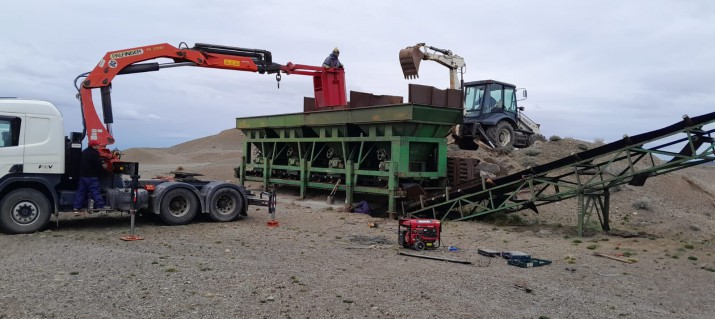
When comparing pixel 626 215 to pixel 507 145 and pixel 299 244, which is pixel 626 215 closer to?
pixel 507 145

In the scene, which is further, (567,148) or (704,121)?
(567,148)

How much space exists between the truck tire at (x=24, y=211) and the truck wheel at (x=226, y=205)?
3059 millimetres

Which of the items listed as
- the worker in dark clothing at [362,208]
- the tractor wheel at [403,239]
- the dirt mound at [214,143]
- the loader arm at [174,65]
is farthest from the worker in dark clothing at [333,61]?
the dirt mound at [214,143]

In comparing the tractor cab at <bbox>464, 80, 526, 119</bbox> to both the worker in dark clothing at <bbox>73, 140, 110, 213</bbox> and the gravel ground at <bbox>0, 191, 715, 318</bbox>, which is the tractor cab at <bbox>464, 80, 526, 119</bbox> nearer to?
the gravel ground at <bbox>0, 191, 715, 318</bbox>

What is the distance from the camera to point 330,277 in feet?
22.0

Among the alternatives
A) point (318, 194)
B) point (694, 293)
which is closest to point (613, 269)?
point (694, 293)

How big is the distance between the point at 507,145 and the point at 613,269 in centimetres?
1221

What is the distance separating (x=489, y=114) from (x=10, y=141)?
14464 millimetres

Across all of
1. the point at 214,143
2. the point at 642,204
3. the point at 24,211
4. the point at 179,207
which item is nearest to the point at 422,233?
the point at 179,207

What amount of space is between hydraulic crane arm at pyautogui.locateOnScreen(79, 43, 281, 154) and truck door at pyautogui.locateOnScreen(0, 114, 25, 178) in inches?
51.2

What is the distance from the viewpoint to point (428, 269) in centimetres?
729

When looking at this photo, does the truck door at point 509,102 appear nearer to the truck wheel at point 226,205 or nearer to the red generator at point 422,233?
the truck wheel at point 226,205

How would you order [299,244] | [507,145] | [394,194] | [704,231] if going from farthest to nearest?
[507,145]
[394,194]
[704,231]
[299,244]

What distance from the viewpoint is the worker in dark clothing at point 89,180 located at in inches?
399
